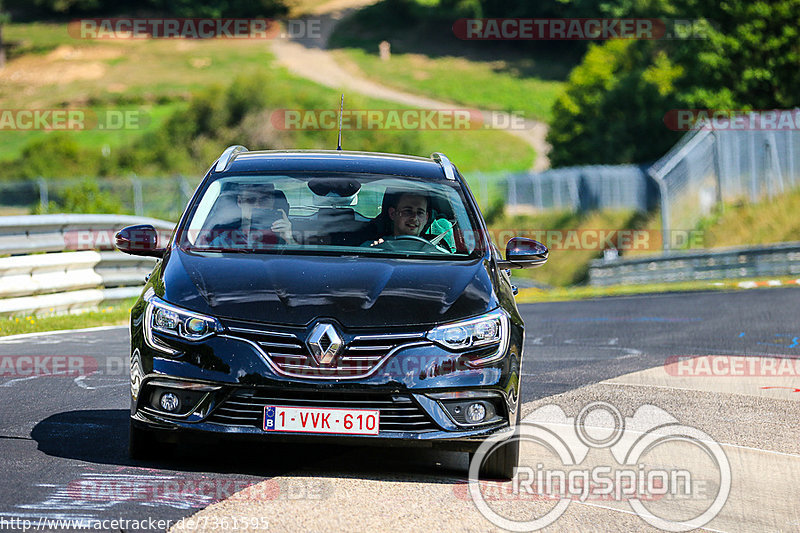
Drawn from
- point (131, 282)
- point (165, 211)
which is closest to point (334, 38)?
point (165, 211)

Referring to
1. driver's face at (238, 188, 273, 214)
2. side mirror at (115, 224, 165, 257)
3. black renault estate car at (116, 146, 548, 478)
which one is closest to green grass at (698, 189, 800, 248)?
driver's face at (238, 188, 273, 214)

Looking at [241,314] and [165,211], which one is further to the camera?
[165,211]

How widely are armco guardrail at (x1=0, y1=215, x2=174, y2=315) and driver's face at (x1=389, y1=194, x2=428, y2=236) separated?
25.8 ft

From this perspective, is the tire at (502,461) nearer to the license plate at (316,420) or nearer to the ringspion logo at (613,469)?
the ringspion logo at (613,469)

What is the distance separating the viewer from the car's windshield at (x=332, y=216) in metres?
7.18

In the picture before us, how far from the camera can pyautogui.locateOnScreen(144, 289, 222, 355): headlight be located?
243 inches

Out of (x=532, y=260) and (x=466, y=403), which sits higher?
(x=532, y=260)

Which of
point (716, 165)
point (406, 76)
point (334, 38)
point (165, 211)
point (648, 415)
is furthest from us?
point (334, 38)

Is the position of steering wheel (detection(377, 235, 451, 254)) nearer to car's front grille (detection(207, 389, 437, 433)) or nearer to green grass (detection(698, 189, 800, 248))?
car's front grille (detection(207, 389, 437, 433))

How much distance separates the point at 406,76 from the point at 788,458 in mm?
100366

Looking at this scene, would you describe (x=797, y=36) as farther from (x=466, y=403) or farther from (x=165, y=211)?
(x=466, y=403)

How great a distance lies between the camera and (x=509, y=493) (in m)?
6.27

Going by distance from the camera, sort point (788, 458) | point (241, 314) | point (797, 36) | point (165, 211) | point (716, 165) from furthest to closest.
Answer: point (797, 36)
point (165, 211)
point (716, 165)
point (788, 458)
point (241, 314)

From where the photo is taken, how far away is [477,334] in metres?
6.34
